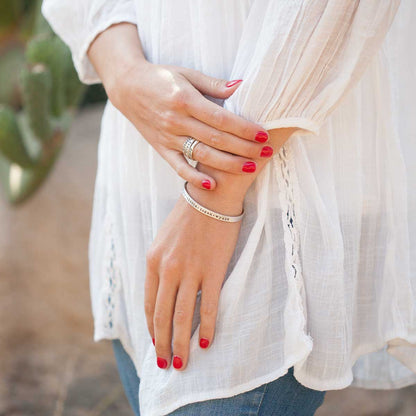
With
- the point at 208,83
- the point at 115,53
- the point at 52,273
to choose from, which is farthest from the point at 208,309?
the point at 52,273

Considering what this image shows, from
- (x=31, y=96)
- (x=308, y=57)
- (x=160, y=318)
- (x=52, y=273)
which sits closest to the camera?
(x=308, y=57)

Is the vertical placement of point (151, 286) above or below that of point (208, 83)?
below

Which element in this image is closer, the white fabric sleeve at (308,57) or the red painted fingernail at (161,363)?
the white fabric sleeve at (308,57)

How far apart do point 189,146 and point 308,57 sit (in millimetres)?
193

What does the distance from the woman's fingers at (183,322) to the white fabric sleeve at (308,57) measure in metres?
0.25

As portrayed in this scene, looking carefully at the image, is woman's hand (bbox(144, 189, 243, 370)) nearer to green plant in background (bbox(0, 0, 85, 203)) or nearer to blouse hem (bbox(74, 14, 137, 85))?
blouse hem (bbox(74, 14, 137, 85))

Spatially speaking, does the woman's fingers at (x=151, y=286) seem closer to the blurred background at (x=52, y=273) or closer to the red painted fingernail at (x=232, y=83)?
the red painted fingernail at (x=232, y=83)

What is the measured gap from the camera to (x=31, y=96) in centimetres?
198

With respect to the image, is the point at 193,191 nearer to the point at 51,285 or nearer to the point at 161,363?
the point at 161,363

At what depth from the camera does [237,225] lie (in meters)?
0.76

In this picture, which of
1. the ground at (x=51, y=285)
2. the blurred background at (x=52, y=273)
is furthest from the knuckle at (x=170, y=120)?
the ground at (x=51, y=285)

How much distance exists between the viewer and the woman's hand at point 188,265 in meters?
0.74

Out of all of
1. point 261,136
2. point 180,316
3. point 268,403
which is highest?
point 261,136

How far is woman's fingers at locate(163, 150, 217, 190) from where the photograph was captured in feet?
2.38
